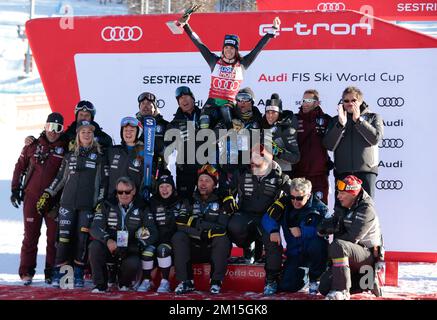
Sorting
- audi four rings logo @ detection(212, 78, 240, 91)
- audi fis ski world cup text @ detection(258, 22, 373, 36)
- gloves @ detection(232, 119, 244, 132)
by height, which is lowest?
gloves @ detection(232, 119, 244, 132)

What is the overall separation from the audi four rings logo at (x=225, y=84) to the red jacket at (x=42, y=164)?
1.64 metres

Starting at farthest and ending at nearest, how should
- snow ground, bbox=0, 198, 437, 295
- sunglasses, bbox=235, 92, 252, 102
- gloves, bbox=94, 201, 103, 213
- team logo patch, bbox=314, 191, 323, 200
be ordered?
snow ground, bbox=0, 198, 437, 295 < team logo patch, bbox=314, 191, 323, 200 < sunglasses, bbox=235, 92, 252, 102 < gloves, bbox=94, 201, 103, 213

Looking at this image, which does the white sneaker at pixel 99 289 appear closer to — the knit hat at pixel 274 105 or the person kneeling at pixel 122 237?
the person kneeling at pixel 122 237

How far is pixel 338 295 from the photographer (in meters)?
6.01

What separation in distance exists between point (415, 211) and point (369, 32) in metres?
1.96

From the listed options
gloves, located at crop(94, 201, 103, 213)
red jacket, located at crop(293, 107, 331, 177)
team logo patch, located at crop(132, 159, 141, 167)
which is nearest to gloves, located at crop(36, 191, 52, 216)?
gloves, located at crop(94, 201, 103, 213)

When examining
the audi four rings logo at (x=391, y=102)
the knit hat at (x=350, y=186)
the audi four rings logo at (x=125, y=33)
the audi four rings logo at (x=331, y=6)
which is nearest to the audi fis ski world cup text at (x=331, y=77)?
the audi four rings logo at (x=391, y=102)

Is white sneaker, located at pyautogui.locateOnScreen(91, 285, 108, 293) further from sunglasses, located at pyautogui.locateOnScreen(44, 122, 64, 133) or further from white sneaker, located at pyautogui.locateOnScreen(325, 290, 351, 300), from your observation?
white sneaker, located at pyautogui.locateOnScreen(325, 290, 351, 300)

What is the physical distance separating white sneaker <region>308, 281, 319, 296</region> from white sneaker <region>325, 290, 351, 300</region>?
0.45 m

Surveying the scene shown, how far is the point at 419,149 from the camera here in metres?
7.84

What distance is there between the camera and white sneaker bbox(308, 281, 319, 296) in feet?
21.4

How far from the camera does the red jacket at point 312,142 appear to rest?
7.14m
